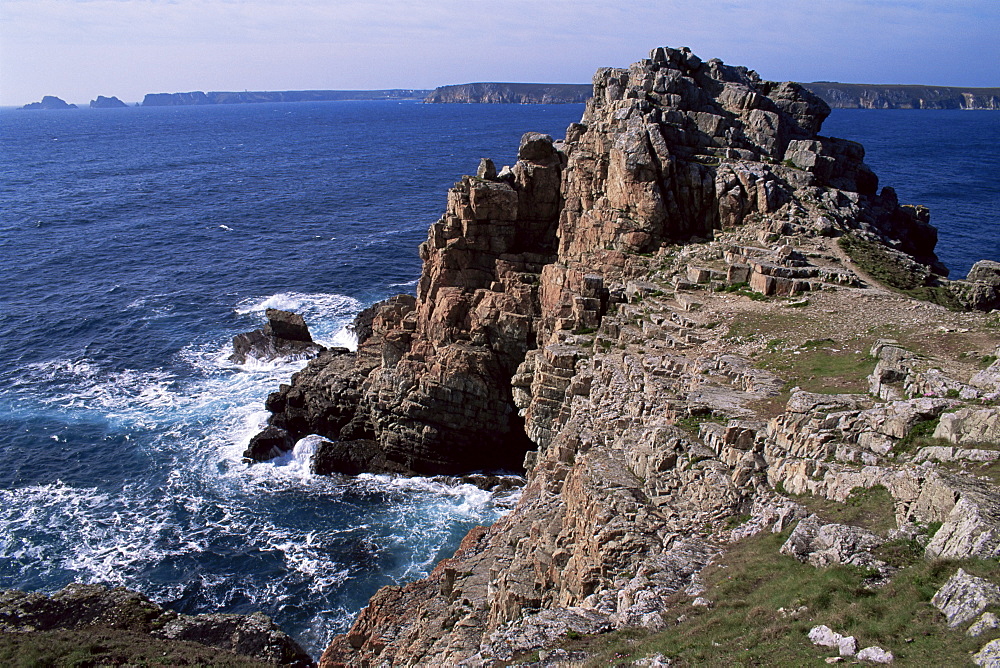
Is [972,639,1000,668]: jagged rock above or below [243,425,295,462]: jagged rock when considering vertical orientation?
above

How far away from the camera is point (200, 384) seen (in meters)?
63.0

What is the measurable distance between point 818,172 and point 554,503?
32671mm

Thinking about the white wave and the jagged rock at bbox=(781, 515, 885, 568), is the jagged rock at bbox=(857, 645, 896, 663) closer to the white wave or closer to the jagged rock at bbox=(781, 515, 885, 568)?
the jagged rock at bbox=(781, 515, 885, 568)

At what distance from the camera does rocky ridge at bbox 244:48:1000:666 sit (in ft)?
67.9

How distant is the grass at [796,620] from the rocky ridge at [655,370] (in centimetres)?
72

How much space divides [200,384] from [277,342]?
26.6 ft

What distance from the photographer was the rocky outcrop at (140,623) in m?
32.1

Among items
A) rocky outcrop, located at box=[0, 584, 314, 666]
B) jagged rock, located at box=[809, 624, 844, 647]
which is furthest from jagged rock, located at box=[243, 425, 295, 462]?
jagged rock, located at box=[809, 624, 844, 647]

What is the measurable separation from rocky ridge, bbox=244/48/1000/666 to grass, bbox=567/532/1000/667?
0.72 meters

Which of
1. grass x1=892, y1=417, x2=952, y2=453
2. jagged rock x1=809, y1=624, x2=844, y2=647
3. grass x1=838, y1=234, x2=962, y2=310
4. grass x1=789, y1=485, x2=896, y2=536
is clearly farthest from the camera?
grass x1=838, y1=234, x2=962, y2=310

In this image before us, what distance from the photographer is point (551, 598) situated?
78.5ft

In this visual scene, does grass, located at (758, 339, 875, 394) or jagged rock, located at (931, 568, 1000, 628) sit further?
grass, located at (758, 339, 875, 394)

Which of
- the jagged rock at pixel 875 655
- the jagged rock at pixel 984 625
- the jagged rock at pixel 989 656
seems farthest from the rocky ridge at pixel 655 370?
the jagged rock at pixel 875 655

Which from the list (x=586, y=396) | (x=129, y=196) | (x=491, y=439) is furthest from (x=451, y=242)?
(x=129, y=196)
